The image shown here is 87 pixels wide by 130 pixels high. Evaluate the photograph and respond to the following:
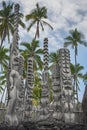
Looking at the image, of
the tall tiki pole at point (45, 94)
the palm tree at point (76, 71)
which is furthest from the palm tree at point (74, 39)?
the tall tiki pole at point (45, 94)

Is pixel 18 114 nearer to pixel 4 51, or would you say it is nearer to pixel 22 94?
pixel 22 94

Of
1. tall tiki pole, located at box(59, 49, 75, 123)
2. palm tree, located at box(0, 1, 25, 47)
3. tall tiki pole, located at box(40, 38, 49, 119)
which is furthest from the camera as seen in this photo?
palm tree, located at box(0, 1, 25, 47)

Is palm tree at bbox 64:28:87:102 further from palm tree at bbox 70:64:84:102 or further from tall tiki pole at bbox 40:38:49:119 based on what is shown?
tall tiki pole at bbox 40:38:49:119

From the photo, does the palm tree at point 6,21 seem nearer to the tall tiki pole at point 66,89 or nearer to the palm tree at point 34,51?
the palm tree at point 34,51

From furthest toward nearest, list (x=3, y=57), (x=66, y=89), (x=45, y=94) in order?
(x=3, y=57)
(x=45, y=94)
(x=66, y=89)

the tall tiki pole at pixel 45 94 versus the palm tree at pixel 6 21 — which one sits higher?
the palm tree at pixel 6 21

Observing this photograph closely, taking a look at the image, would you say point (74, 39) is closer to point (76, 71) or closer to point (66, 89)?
point (76, 71)

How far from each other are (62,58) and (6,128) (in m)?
6.07

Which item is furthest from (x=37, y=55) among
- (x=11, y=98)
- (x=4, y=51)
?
(x=11, y=98)

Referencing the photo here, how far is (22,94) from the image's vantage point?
21.2m

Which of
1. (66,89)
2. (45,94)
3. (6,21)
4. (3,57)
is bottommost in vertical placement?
(45,94)

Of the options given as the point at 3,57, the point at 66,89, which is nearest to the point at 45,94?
the point at 66,89

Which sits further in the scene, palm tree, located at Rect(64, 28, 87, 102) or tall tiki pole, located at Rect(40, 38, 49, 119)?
palm tree, located at Rect(64, 28, 87, 102)

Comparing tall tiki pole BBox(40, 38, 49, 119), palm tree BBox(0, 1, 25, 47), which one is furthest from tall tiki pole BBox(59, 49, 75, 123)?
palm tree BBox(0, 1, 25, 47)
